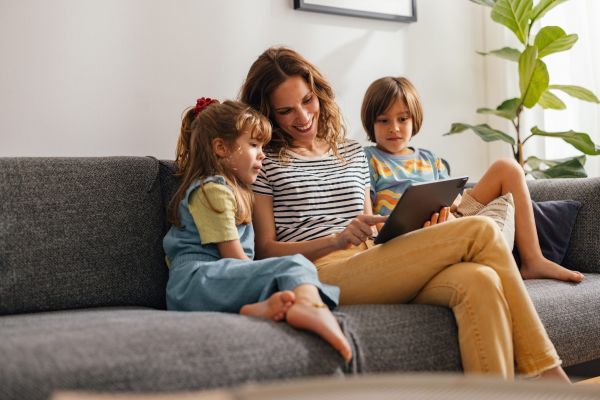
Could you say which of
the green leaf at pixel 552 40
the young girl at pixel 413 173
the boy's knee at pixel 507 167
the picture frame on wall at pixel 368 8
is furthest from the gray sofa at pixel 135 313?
the picture frame on wall at pixel 368 8

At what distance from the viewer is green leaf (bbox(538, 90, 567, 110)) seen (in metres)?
2.98

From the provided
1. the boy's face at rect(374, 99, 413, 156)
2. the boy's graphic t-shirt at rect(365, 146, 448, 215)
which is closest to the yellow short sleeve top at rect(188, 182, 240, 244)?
the boy's graphic t-shirt at rect(365, 146, 448, 215)

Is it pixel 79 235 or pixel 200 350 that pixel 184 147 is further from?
pixel 200 350

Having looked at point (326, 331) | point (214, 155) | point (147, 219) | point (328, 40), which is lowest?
point (326, 331)

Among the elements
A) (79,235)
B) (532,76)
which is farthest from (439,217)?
(532,76)

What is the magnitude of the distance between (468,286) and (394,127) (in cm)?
92

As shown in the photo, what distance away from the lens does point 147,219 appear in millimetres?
1915

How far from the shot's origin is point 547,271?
2.08m

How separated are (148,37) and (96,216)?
2.77ft

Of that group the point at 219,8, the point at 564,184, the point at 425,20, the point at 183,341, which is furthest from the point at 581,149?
the point at 183,341

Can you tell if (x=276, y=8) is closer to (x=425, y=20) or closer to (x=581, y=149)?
(x=425, y=20)

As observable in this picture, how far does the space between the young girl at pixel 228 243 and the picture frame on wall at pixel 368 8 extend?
997mm

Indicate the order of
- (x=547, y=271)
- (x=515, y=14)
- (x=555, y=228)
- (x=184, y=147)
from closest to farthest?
(x=184, y=147)
(x=547, y=271)
(x=555, y=228)
(x=515, y=14)

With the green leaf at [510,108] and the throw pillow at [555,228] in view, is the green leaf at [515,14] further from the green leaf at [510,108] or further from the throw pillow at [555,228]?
the throw pillow at [555,228]
